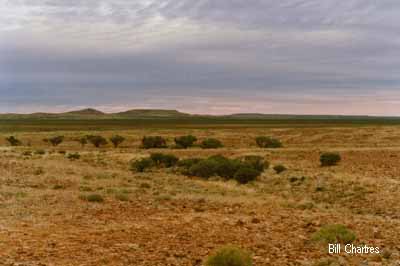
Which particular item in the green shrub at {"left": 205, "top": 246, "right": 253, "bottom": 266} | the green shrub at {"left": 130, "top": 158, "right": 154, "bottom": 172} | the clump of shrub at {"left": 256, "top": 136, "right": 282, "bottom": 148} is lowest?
the green shrub at {"left": 130, "top": 158, "right": 154, "bottom": 172}

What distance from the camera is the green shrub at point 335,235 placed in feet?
40.4

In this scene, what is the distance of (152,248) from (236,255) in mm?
2551

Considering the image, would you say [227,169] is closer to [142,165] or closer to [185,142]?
[142,165]

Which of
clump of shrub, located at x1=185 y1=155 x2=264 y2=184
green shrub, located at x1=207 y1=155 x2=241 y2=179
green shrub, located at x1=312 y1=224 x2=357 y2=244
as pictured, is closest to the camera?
green shrub, located at x1=312 y1=224 x2=357 y2=244

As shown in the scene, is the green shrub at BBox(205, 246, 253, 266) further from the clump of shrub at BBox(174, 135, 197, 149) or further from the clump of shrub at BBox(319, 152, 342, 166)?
the clump of shrub at BBox(174, 135, 197, 149)

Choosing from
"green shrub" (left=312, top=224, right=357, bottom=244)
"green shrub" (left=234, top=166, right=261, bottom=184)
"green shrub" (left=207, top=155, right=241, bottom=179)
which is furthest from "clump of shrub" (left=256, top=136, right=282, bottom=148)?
"green shrub" (left=312, top=224, right=357, bottom=244)

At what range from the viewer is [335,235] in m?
12.5

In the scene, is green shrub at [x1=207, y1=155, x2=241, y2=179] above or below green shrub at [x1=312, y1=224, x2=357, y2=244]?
below

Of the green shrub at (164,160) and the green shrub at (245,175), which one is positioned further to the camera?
the green shrub at (164,160)

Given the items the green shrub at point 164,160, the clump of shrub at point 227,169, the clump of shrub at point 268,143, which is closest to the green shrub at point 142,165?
the green shrub at point 164,160

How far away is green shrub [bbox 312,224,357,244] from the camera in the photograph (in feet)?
40.4

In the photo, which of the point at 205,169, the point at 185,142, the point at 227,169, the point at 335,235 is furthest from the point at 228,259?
the point at 185,142

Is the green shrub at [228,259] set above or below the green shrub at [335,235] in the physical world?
above

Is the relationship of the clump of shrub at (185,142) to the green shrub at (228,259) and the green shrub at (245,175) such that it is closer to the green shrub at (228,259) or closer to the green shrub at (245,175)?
the green shrub at (245,175)
